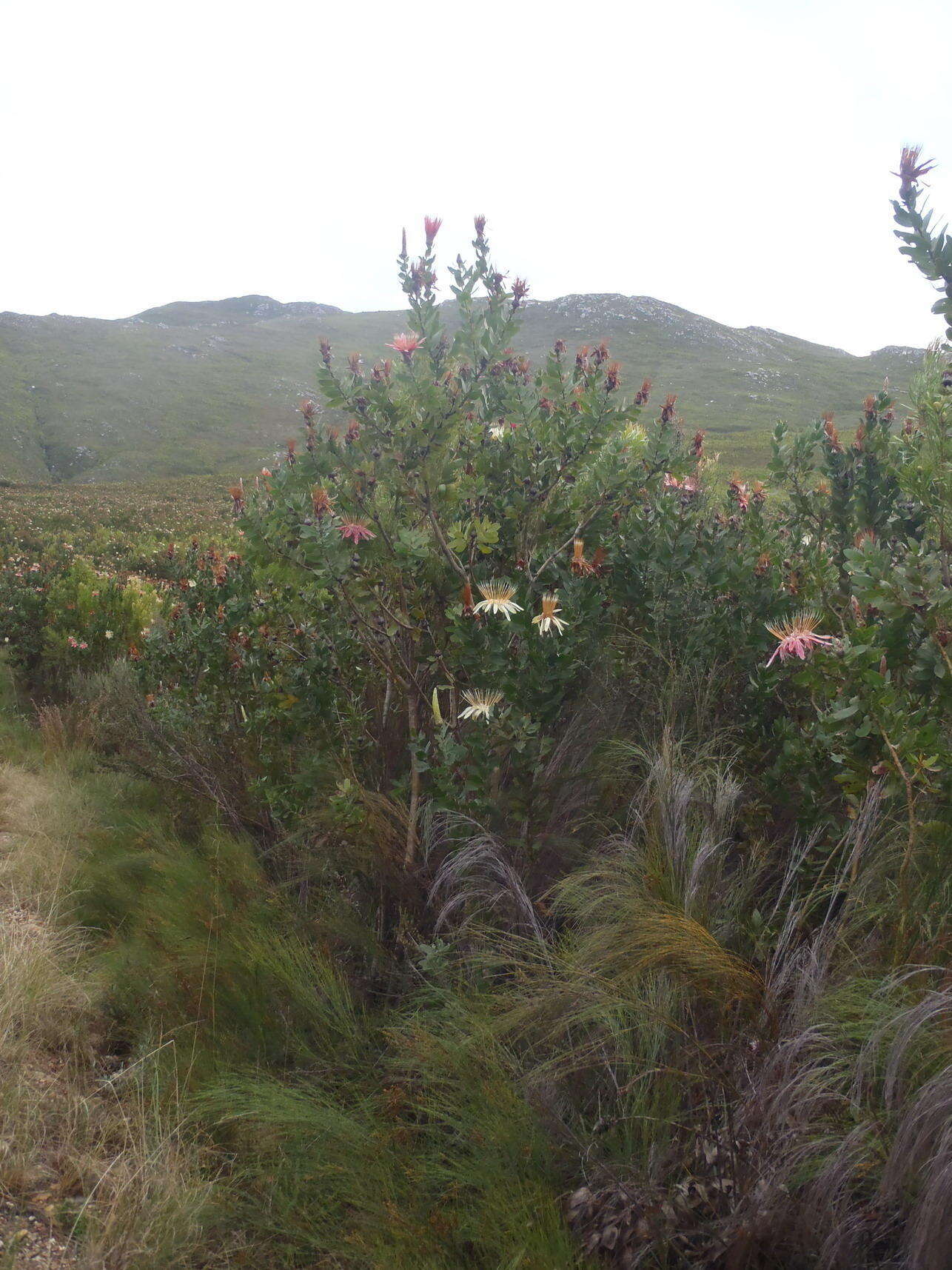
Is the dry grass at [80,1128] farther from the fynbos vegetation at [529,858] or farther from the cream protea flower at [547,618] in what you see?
the cream protea flower at [547,618]

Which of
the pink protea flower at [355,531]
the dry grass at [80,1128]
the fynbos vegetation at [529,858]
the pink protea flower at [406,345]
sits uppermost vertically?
the pink protea flower at [406,345]

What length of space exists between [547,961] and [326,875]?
1.19 m

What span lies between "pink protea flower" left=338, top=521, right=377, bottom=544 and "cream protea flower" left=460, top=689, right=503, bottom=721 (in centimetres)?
65

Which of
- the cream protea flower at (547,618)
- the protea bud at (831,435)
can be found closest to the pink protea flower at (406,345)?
the cream protea flower at (547,618)

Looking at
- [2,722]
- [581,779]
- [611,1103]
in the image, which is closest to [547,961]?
[611,1103]

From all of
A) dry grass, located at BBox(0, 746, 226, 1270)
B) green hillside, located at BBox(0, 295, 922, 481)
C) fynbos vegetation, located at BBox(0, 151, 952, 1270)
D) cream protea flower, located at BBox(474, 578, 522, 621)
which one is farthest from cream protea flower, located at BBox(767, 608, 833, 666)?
green hillside, located at BBox(0, 295, 922, 481)

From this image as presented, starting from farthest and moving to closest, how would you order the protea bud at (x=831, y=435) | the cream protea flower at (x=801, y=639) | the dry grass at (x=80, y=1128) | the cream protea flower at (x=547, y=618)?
the protea bud at (x=831, y=435), the cream protea flower at (x=547, y=618), the cream protea flower at (x=801, y=639), the dry grass at (x=80, y=1128)

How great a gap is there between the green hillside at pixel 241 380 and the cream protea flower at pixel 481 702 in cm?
3482

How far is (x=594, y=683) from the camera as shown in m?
3.30

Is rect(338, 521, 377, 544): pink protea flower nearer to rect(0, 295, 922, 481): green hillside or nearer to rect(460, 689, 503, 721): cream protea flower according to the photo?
rect(460, 689, 503, 721): cream protea flower

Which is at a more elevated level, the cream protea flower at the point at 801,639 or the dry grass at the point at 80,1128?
the cream protea flower at the point at 801,639

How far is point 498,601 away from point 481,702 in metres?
0.34

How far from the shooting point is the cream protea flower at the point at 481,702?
8.71 ft

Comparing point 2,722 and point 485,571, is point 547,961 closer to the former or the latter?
point 485,571
